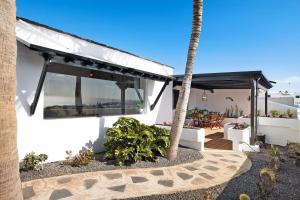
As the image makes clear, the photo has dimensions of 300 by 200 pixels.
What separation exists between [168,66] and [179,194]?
9031 millimetres

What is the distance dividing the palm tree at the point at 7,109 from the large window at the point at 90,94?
4.83m

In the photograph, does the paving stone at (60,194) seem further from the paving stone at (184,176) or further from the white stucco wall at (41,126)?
the paving stone at (184,176)

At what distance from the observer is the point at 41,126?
6.55 meters

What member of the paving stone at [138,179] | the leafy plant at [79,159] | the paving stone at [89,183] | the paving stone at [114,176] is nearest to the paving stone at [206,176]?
the paving stone at [138,179]

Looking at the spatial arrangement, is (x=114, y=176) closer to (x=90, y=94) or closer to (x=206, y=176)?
(x=206, y=176)

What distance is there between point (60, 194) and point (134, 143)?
9.80 feet

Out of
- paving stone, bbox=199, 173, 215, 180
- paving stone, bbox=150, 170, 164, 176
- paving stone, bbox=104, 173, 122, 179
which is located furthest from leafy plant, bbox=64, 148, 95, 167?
paving stone, bbox=199, 173, 215, 180

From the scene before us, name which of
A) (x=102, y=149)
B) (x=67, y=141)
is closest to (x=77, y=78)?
(x=67, y=141)

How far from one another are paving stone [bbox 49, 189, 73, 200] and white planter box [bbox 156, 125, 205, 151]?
5.90 m

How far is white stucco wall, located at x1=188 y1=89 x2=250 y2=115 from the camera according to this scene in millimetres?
18094

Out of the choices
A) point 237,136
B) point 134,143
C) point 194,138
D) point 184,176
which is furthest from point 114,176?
point 237,136

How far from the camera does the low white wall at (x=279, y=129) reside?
12.1 m

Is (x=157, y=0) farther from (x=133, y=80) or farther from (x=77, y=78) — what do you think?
(x=77, y=78)

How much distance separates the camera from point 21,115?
6059mm
